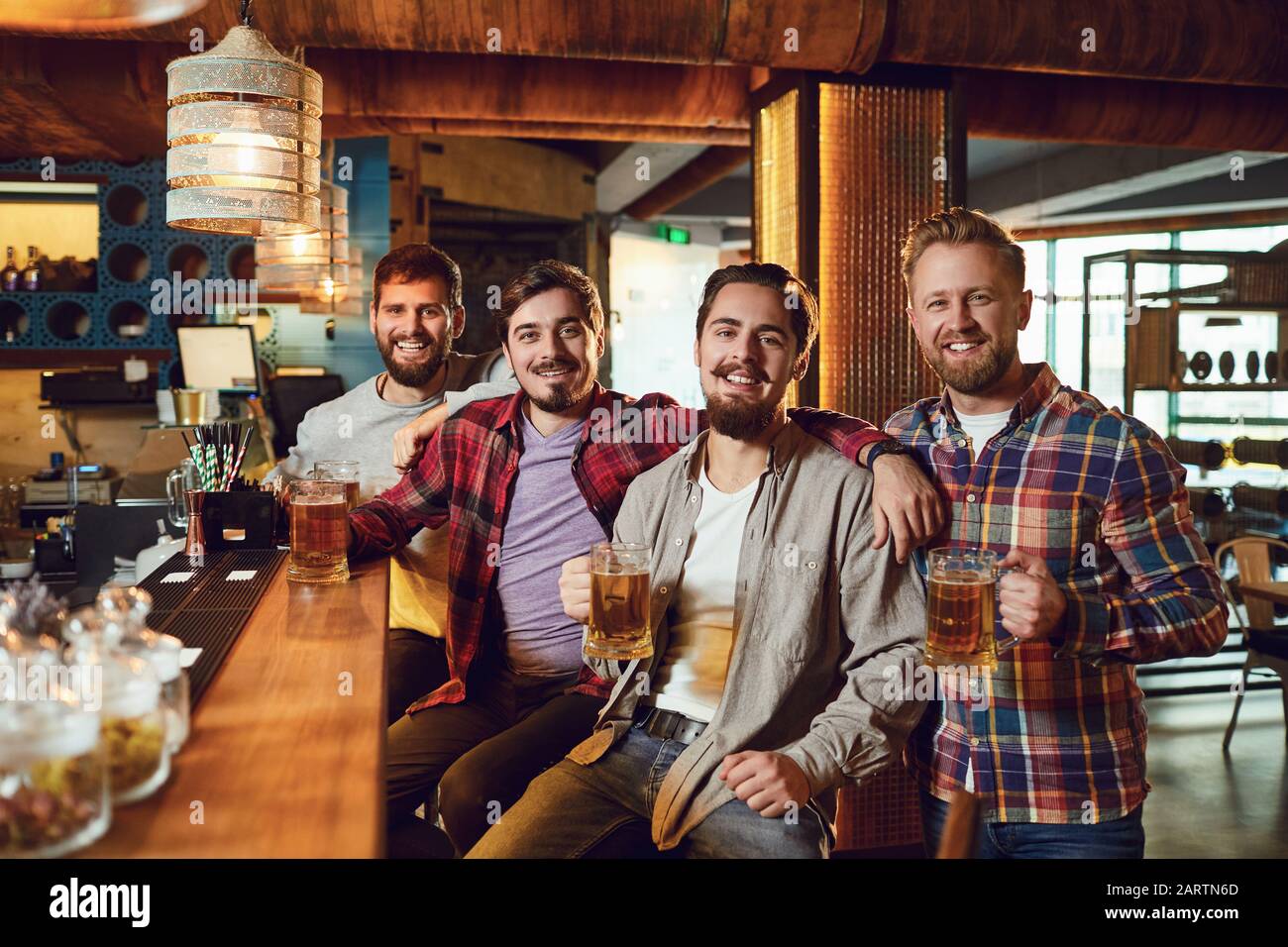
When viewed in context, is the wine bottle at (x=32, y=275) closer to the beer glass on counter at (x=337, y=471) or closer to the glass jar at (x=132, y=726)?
the beer glass on counter at (x=337, y=471)

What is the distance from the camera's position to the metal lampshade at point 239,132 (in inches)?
83.9

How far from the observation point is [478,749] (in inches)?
84.6

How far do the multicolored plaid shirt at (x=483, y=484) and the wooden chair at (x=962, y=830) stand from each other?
1334 millimetres

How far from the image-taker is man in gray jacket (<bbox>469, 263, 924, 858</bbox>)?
1.73 m

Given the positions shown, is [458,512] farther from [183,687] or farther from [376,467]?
[183,687]

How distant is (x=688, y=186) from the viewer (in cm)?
780

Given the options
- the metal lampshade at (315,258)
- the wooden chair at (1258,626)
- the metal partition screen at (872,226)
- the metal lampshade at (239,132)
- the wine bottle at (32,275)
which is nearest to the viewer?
the metal lampshade at (239,132)

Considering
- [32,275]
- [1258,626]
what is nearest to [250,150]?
[1258,626]

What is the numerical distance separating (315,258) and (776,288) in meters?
2.58

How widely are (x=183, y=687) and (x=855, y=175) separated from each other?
2.79 meters

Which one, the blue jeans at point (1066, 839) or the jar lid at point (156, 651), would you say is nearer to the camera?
the jar lid at point (156, 651)

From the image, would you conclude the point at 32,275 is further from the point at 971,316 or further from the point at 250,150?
the point at 971,316

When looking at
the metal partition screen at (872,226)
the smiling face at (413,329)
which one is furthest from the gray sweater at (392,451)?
the metal partition screen at (872,226)
